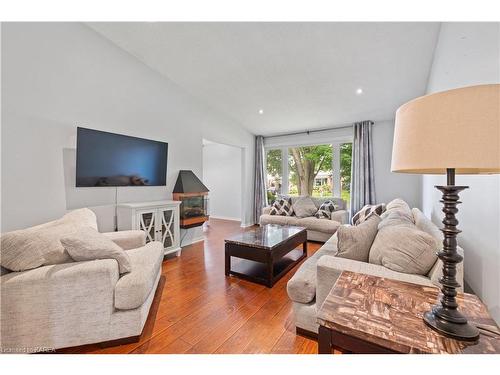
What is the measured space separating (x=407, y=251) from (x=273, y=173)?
15.2 feet

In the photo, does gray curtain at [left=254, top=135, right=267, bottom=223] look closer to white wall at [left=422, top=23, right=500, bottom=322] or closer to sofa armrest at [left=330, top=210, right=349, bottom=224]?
sofa armrest at [left=330, top=210, right=349, bottom=224]

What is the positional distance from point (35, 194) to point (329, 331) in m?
2.72

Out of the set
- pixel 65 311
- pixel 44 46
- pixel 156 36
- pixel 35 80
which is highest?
pixel 156 36

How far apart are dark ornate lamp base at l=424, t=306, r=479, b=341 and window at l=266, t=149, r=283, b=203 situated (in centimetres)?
500

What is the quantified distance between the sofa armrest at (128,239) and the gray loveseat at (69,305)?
0.70 metres

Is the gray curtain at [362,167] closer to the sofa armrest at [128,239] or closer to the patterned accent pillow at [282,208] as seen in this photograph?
the patterned accent pillow at [282,208]

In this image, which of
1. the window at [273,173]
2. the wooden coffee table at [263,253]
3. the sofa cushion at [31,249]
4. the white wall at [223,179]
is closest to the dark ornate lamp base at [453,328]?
the wooden coffee table at [263,253]

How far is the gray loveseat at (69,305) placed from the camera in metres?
1.21

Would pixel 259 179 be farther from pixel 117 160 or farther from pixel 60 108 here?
pixel 60 108

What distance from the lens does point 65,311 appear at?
1.27m

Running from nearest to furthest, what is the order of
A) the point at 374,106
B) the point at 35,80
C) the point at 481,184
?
the point at 481,184
the point at 35,80
the point at 374,106

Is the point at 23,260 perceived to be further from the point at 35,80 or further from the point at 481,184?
the point at 481,184

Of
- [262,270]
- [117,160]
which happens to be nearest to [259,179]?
[262,270]
